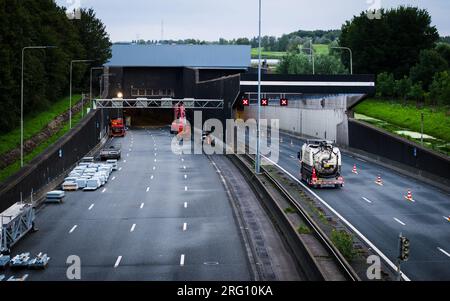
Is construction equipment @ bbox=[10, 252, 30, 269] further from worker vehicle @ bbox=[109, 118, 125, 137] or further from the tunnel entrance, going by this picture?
the tunnel entrance

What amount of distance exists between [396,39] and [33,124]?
7055cm

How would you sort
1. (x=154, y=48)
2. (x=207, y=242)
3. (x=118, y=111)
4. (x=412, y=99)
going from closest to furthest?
(x=207, y=242), (x=412, y=99), (x=118, y=111), (x=154, y=48)

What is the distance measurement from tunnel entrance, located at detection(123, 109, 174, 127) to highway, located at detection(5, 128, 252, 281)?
88582 mm

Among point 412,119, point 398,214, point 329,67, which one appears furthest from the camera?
point 329,67

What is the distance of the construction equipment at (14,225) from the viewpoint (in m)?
30.1

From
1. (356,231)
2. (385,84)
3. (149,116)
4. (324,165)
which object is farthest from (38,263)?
(149,116)

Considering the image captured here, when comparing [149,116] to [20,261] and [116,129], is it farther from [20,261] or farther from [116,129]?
[20,261]

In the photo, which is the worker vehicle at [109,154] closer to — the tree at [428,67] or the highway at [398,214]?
the highway at [398,214]

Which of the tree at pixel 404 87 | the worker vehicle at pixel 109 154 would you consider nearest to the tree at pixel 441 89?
the tree at pixel 404 87

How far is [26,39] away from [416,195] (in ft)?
147

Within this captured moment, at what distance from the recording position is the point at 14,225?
106 ft

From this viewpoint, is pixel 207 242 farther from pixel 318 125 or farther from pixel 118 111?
pixel 118 111

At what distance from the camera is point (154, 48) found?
15225cm
